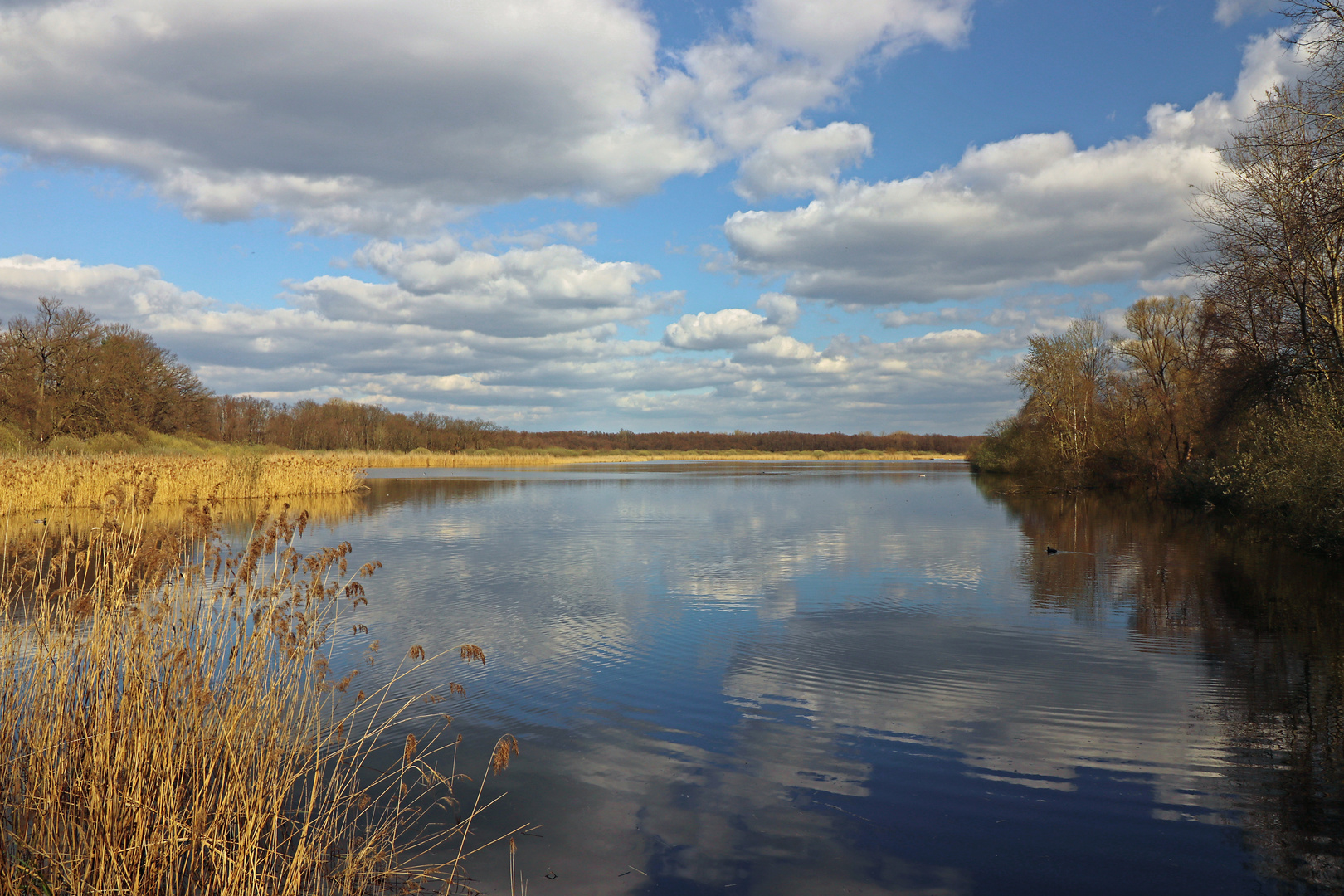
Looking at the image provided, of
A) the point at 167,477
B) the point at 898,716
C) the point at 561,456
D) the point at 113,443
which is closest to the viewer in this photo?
the point at 898,716

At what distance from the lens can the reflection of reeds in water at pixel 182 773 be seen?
3062 mm

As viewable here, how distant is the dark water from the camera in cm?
359

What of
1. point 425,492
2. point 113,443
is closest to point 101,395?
point 113,443

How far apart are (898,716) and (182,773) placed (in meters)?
4.37

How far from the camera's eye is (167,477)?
66.2ft

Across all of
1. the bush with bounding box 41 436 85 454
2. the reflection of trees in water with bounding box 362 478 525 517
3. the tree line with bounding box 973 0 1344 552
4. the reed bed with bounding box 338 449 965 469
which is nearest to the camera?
the tree line with bounding box 973 0 1344 552

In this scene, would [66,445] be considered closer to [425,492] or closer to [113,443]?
[113,443]

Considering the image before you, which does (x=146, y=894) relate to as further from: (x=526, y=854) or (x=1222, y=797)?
(x=1222, y=797)

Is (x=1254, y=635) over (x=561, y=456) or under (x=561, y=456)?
under

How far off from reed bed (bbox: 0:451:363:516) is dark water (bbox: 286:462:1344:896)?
7211 millimetres

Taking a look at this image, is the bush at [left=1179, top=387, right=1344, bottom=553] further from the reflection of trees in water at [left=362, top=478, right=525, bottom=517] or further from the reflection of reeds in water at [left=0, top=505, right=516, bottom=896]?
the reflection of trees in water at [left=362, top=478, right=525, bottom=517]

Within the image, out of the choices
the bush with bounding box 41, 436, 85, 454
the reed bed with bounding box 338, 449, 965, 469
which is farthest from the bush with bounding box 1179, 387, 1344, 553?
the reed bed with bounding box 338, 449, 965, 469

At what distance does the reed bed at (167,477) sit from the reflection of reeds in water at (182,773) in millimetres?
7265

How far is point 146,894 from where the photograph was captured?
2.92 metres
